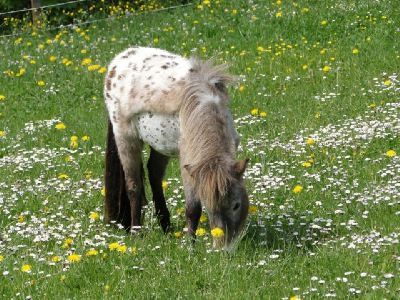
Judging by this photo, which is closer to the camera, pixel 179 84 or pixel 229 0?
pixel 179 84

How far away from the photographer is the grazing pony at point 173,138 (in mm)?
6938

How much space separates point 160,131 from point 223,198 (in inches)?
48.6

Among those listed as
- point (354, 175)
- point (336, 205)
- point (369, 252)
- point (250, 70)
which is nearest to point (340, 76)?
point (250, 70)

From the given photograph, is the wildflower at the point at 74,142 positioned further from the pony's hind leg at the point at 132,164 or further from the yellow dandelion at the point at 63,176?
the pony's hind leg at the point at 132,164

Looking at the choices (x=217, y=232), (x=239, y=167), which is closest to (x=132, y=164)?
(x=239, y=167)

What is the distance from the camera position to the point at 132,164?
8344mm

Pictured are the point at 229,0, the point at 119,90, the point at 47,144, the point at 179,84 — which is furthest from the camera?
the point at 229,0

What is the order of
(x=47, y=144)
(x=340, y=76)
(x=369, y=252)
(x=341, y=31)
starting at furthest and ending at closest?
(x=341, y=31) < (x=340, y=76) < (x=47, y=144) < (x=369, y=252)

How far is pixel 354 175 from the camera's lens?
28.8ft

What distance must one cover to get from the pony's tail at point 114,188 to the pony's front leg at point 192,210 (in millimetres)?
1262

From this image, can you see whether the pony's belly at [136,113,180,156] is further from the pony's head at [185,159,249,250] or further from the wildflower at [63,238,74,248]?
the wildflower at [63,238,74,248]

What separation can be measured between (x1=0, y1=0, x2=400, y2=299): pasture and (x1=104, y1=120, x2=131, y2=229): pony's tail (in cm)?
24

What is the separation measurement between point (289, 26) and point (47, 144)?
548 cm

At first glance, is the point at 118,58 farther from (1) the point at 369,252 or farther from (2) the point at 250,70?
(2) the point at 250,70
